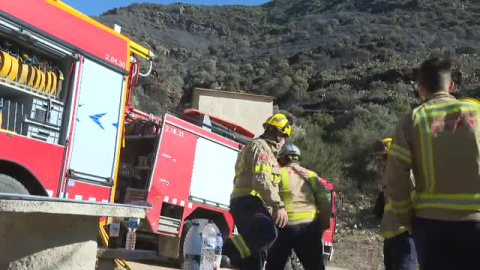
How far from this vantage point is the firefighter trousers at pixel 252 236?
→ 488 cm

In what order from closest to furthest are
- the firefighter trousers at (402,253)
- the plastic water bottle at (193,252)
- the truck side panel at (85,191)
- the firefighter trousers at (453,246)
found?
the firefighter trousers at (453,246) → the plastic water bottle at (193,252) → the firefighter trousers at (402,253) → the truck side panel at (85,191)

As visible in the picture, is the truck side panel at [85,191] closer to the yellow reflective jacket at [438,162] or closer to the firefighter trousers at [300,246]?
the firefighter trousers at [300,246]

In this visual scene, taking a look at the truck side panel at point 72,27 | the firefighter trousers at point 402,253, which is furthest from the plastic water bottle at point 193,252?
the truck side panel at point 72,27

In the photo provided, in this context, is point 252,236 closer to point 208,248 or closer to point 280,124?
point 280,124

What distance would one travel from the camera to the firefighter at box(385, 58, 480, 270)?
9.53ft

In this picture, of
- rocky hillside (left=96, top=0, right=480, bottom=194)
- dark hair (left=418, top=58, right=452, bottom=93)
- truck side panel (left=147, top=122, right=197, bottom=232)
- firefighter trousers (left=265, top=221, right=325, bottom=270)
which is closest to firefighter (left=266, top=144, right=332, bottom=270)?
firefighter trousers (left=265, top=221, right=325, bottom=270)

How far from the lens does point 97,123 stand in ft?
21.5

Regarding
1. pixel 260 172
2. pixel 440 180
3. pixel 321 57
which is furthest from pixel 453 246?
pixel 321 57

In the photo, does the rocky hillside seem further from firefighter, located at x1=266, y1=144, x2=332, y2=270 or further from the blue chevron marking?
the blue chevron marking

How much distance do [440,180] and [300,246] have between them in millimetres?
2458

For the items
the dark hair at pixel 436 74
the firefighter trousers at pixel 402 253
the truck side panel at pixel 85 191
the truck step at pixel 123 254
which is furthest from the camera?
the truck side panel at pixel 85 191

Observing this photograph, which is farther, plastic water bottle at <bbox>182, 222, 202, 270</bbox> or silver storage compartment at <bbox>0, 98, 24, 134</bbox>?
silver storage compartment at <bbox>0, 98, 24, 134</bbox>

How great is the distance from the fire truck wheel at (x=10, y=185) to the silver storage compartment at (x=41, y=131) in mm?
470

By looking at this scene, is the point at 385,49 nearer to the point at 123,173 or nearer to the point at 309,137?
the point at 309,137
